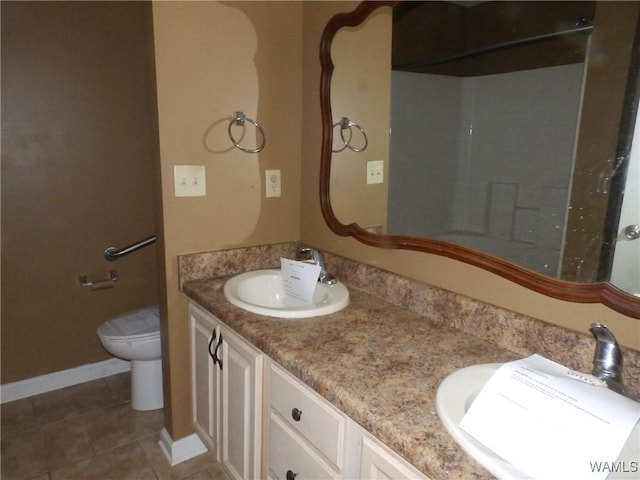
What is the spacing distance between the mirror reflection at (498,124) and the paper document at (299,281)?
11.0 inches

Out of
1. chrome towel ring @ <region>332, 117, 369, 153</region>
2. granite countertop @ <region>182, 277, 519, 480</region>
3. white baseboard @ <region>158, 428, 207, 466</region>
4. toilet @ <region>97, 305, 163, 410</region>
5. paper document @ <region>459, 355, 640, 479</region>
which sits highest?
chrome towel ring @ <region>332, 117, 369, 153</region>

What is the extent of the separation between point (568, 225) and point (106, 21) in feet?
7.73

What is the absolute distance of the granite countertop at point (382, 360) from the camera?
0.76 m

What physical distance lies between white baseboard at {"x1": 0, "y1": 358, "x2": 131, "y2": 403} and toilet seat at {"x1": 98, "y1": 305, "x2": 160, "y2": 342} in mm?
476

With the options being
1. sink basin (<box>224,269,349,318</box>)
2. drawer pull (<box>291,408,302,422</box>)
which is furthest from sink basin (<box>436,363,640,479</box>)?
sink basin (<box>224,269,349,318</box>)

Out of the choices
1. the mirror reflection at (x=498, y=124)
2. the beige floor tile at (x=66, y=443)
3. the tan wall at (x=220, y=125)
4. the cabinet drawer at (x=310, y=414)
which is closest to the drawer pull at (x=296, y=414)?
the cabinet drawer at (x=310, y=414)

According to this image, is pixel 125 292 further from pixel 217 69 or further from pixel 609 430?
pixel 609 430

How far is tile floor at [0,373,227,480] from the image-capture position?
1771 millimetres

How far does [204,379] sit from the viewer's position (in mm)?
1594

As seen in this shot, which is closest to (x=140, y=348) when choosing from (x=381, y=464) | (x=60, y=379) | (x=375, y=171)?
(x=60, y=379)

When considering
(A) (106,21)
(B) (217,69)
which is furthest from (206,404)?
(A) (106,21)

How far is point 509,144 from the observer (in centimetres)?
114

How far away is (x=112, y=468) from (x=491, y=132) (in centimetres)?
192

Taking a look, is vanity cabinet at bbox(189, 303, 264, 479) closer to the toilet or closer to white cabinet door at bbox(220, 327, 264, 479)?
white cabinet door at bbox(220, 327, 264, 479)
